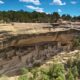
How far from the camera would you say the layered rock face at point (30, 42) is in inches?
494

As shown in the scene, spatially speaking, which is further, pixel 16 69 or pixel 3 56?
pixel 16 69

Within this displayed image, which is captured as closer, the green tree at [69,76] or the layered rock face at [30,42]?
the layered rock face at [30,42]

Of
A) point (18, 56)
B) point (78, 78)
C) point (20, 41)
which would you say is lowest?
point (78, 78)

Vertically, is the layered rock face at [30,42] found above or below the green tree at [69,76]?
above

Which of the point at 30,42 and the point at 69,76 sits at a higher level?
the point at 30,42

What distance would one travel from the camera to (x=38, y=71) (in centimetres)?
1299

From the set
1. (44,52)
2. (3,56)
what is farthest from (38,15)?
(3,56)

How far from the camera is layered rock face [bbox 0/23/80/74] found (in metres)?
12.5

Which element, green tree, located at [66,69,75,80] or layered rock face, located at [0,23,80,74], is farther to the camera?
green tree, located at [66,69,75,80]

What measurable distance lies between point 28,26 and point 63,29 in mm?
2872

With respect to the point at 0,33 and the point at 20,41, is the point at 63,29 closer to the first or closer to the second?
the point at 20,41

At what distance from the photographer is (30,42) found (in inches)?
569

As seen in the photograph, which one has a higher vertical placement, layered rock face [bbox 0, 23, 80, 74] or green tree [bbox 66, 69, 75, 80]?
layered rock face [bbox 0, 23, 80, 74]

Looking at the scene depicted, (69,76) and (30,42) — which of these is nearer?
(69,76)
